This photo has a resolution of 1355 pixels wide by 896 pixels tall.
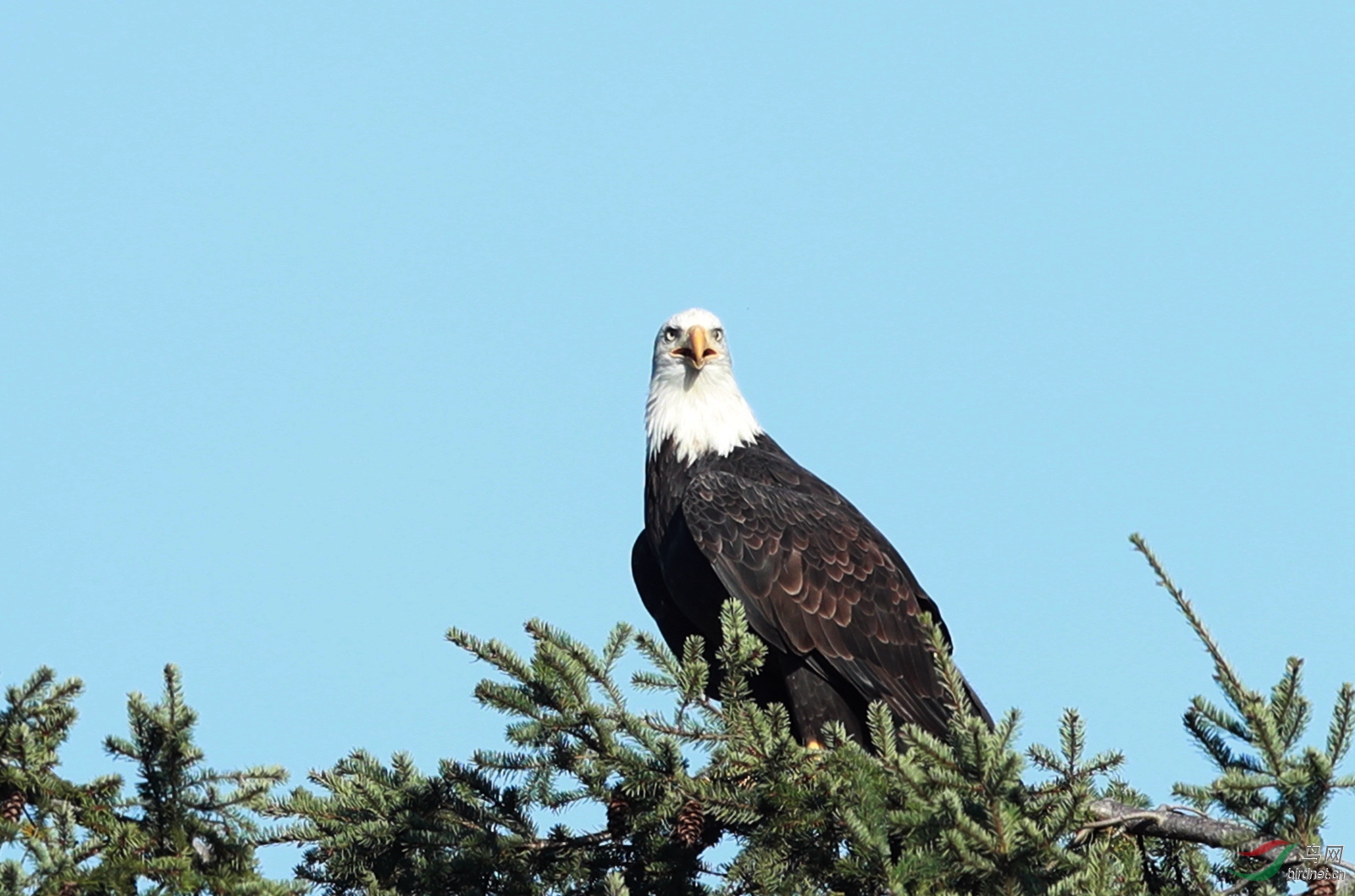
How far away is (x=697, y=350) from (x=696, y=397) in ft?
0.78

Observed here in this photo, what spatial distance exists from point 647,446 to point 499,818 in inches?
138

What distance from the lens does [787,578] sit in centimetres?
705

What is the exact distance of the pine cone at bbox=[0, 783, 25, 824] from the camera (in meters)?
3.98

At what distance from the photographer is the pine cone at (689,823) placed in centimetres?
445

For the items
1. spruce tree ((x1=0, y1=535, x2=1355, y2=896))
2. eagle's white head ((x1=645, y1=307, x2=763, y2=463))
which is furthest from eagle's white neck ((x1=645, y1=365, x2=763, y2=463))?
spruce tree ((x1=0, y1=535, x2=1355, y2=896))

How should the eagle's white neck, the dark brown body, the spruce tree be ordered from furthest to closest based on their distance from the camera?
the eagle's white neck
the dark brown body
the spruce tree

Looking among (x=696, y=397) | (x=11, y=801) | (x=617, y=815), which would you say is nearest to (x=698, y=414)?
(x=696, y=397)

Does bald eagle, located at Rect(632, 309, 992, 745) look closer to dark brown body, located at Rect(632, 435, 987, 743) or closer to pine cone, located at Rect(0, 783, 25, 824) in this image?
dark brown body, located at Rect(632, 435, 987, 743)

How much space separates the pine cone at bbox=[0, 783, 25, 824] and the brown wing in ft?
11.4

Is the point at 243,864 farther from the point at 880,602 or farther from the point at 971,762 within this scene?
the point at 880,602

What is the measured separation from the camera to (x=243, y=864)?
3.95 metres

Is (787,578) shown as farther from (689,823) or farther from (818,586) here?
(689,823)

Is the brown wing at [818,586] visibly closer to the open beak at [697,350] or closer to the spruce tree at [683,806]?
the open beak at [697,350]

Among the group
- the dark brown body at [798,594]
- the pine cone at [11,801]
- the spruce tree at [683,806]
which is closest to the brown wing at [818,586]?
the dark brown body at [798,594]
